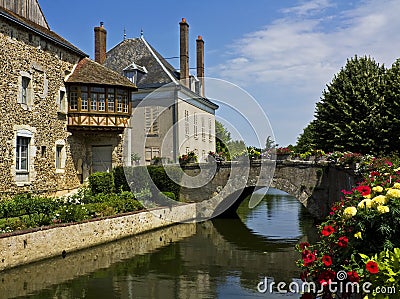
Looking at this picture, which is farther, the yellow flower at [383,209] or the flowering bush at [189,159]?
the flowering bush at [189,159]

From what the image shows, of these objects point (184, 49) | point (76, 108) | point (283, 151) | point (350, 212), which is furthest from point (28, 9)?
point (350, 212)

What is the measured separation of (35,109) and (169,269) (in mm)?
9564

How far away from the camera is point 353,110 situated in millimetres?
20703

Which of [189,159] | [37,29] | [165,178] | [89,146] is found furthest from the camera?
[89,146]

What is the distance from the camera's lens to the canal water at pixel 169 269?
29.7ft

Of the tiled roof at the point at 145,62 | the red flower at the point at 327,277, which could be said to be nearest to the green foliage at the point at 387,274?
the red flower at the point at 327,277

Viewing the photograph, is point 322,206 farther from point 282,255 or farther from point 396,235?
point 396,235

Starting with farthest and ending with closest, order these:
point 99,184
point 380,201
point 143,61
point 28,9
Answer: point 143,61
point 99,184
point 28,9
point 380,201

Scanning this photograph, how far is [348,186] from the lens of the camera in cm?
1426

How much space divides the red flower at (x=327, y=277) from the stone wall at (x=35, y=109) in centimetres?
1361

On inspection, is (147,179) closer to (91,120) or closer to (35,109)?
(91,120)

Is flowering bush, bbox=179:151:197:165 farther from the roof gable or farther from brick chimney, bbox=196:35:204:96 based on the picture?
brick chimney, bbox=196:35:204:96

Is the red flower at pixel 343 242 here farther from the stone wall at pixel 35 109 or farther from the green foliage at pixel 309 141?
the green foliage at pixel 309 141

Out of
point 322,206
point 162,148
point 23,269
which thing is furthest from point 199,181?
point 23,269
